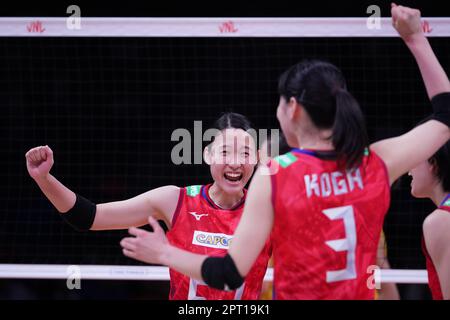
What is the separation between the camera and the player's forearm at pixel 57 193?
10.1ft

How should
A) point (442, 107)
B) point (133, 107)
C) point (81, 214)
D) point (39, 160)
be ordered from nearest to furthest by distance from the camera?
point (442, 107) → point (39, 160) → point (81, 214) → point (133, 107)

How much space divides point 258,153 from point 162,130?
3449 mm

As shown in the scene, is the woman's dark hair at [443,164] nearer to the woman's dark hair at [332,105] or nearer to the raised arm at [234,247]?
the woman's dark hair at [332,105]

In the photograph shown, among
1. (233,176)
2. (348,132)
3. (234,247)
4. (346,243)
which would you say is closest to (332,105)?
(348,132)

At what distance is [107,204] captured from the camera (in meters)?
3.27

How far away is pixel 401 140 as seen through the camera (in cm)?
245

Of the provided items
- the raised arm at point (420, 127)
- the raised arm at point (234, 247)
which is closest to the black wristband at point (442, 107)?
the raised arm at point (420, 127)

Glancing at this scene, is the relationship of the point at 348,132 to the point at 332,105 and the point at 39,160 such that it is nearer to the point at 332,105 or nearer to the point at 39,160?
the point at 332,105

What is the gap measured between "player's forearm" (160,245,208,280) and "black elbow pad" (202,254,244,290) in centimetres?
4

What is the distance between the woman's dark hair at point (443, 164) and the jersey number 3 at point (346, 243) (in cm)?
112

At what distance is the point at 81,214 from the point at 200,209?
2.10 feet
